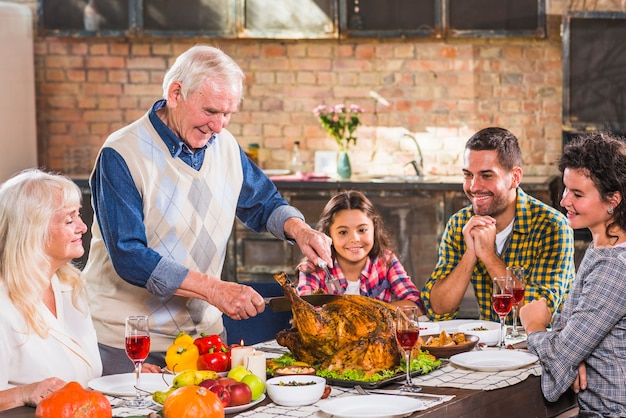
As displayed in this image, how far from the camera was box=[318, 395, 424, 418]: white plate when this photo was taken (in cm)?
256

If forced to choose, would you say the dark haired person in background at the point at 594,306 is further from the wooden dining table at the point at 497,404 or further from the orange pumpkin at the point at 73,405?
the orange pumpkin at the point at 73,405

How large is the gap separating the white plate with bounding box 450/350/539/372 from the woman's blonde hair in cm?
119

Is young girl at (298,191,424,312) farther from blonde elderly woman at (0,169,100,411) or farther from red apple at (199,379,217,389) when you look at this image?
red apple at (199,379,217,389)

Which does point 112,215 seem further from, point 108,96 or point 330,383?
point 108,96

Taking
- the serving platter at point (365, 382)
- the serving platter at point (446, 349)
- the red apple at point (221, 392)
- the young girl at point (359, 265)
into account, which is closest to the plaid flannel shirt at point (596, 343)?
the serving platter at point (446, 349)

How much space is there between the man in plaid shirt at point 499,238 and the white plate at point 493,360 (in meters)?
0.78

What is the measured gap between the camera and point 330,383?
2.94 m

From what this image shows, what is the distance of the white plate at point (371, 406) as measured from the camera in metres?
2.56

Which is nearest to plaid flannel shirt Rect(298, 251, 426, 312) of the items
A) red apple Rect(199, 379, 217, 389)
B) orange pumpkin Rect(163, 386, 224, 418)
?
red apple Rect(199, 379, 217, 389)

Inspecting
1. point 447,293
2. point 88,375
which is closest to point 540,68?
point 447,293

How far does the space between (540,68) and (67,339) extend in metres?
5.18

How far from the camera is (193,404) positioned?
7.93 ft

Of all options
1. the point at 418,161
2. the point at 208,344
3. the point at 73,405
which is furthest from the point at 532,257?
the point at 418,161

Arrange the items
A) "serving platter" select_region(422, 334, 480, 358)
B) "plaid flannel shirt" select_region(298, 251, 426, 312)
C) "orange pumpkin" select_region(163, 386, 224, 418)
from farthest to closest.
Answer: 1. "plaid flannel shirt" select_region(298, 251, 426, 312)
2. "serving platter" select_region(422, 334, 480, 358)
3. "orange pumpkin" select_region(163, 386, 224, 418)
